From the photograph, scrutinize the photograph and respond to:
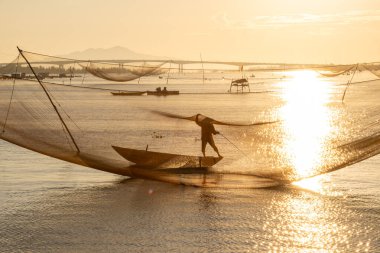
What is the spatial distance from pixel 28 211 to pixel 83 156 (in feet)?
9.12

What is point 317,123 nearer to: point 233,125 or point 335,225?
point 233,125

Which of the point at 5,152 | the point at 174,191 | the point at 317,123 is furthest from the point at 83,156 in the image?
the point at 317,123

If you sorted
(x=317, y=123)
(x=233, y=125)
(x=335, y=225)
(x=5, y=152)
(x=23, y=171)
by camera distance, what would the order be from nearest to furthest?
(x=335, y=225) → (x=233, y=125) → (x=23, y=171) → (x=5, y=152) → (x=317, y=123)

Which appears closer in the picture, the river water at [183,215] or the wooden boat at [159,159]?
the river water at [183,215]

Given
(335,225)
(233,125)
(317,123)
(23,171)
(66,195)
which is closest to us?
(335,225)

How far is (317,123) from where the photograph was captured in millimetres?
42406

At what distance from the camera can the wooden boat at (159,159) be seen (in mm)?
16484

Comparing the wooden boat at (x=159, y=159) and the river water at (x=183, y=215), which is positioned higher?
the wooden boat at (x=159, y=159)

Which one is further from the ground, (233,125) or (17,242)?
(233,125)

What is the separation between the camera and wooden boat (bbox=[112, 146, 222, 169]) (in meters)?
16.5

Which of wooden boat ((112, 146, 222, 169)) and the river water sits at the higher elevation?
wooden boat ((112, 146, 222, 169))

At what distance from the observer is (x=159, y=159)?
16578mm

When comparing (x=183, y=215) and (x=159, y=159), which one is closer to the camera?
(x=183, y=215)

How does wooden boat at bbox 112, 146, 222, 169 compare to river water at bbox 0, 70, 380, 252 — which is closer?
river water at bbox 0, 70, 380, 252
